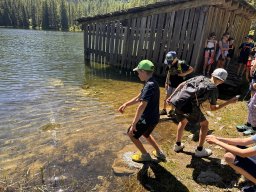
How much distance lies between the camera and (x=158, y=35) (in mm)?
12922

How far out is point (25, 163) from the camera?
5301 mm

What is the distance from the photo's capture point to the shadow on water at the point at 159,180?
14.4 feet

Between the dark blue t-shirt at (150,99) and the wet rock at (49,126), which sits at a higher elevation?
the dark blue t-shirt at (150,99)

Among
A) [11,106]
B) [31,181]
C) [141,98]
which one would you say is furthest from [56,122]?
[141,98]

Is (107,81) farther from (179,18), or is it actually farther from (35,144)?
(35,144)

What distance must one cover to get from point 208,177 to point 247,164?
110 centimetres

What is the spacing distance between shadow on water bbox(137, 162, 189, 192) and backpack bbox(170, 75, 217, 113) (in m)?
1.28

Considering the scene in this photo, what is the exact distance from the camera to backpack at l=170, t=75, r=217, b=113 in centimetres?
470

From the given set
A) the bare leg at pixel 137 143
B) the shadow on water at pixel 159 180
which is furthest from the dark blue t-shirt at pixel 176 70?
the shadow on water at pixel 159 180

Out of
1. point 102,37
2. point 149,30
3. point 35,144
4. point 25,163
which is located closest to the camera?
point 25,163

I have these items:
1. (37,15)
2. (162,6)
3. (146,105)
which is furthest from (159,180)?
(37,15)

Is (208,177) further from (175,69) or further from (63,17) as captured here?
(63,17)

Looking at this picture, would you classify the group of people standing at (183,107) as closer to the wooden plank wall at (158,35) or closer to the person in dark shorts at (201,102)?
the person in dark shorts at (201,102)

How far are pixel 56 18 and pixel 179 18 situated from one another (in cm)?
10962
